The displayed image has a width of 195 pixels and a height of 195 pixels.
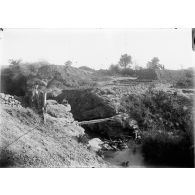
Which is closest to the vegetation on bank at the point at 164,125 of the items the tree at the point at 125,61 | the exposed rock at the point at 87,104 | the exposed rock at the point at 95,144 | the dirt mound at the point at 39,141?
the exposed rock at the point at 87,104

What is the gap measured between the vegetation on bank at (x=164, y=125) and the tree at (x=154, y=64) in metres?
0.61

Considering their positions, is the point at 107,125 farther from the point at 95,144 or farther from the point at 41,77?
the point at 41,77

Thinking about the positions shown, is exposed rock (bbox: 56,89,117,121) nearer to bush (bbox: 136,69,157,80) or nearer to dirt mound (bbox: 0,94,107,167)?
dirt mound (bbox: 0,94,107,167)

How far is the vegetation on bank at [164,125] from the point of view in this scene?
819cm

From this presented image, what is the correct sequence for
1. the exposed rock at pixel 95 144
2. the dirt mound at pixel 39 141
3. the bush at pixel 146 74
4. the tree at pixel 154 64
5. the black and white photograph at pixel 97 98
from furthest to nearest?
the bush at pixel 146 74 < the tree at pixel 154 64 < the exposed rock at pixel 95 144 < the black and white photograph at pixel 97 98 < the dirt mound at pixel 39 141

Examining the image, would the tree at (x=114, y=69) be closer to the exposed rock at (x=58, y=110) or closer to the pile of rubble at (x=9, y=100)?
the exposed rock at (x=58, y=110)

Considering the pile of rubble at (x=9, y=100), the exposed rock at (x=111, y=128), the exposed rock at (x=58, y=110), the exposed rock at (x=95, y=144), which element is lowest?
the exposed rock at (x=95, y=144)

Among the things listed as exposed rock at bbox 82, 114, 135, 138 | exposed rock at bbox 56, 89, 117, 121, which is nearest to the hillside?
exposed rock at bbox 56, 89, 117, 121

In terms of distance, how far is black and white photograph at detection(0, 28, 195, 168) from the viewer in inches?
323

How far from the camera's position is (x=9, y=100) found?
852 centimetres

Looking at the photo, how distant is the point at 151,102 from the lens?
28.2 feet

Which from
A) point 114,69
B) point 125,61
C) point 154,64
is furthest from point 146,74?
point 114,69

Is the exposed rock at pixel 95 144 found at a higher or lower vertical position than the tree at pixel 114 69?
lower
